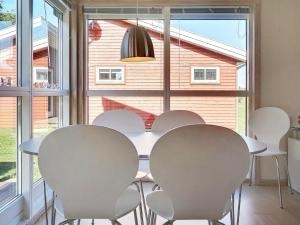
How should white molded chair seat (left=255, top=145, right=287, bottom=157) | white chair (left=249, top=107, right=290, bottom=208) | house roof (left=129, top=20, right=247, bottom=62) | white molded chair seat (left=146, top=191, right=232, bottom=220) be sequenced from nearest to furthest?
white molded chair seat (left=146, top=191, right=232, bottom=220)
white molded chair seat (left=255, top=145, right=287, bottom=157)
white chair (left=249, top=107, right=290, bottom=208)
house roof (left=129, top=20, right=247, bottom=62)

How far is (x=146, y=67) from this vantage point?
375 centimetres

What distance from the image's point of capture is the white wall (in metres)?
3.57

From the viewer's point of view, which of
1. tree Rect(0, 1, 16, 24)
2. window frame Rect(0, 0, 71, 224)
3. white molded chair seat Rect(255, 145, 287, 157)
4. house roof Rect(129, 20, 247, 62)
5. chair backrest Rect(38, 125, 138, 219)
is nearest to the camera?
chair backrest Rect(38, 125, 138, 219)

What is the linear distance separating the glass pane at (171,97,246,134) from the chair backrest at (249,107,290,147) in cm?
29

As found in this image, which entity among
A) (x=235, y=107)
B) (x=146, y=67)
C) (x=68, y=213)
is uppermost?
(x=146, y=67)

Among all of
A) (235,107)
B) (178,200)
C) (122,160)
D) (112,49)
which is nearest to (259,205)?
(235,107)

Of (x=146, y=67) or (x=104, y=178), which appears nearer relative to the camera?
(x=104, y=178)

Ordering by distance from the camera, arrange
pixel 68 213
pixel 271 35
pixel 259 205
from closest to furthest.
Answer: pixel 68 213
pixel 259 205
pixel 271 35

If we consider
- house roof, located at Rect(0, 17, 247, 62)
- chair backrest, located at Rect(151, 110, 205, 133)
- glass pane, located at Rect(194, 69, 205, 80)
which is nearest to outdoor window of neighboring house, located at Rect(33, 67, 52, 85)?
chair backrest, located at Rect(151, 110, 205, 133)

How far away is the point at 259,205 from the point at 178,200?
5.96ft

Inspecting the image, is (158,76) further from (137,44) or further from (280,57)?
(137,44)

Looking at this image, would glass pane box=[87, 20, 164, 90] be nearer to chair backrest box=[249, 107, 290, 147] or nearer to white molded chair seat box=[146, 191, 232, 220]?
chair backrest box=[249, 107, 290, 147]

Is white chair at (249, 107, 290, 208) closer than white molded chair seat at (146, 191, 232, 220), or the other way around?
white molded chair seat at (146, 191, 232, 220)

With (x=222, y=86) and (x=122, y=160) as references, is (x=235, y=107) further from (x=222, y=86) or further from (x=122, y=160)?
(x=122, y=160)
